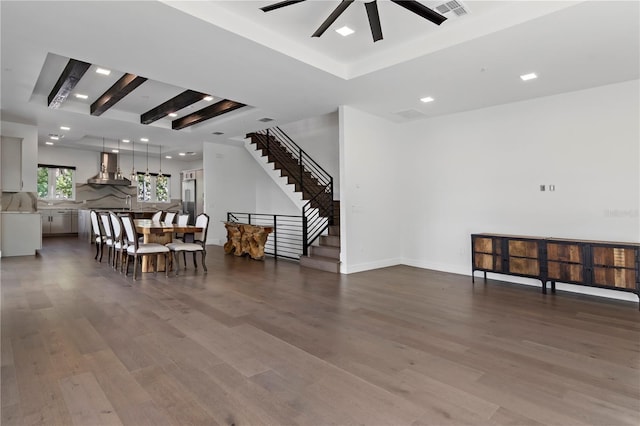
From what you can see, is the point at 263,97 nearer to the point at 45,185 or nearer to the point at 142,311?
the point at 142,311

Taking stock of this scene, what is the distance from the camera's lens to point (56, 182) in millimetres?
11664

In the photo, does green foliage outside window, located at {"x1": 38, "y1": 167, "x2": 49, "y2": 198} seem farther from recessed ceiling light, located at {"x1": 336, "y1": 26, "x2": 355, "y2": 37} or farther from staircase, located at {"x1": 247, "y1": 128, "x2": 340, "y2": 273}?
recessed ceiling light, located at {"x1": 336, "y1": 26, "x2": 355, "y2": 37}

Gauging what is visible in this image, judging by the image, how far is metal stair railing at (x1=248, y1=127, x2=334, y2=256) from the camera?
289 inches

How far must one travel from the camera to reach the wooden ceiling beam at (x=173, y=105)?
19.9 ft

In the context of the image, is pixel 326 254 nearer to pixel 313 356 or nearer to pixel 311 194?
pixel 311 194

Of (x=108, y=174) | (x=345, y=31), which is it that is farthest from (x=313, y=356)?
(x=108, y=174)

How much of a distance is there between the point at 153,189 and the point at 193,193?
298 cm

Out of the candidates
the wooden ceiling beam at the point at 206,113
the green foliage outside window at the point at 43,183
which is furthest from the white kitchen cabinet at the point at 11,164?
the green foliage outside window at the point at 43,183

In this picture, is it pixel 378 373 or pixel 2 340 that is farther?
pixel 2 340

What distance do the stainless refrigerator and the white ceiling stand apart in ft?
18.6

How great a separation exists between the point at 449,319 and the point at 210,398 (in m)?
2.49

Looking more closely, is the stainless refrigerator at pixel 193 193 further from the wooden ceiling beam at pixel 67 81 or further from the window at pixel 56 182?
the wooden ceiling beam at pixel 67 81

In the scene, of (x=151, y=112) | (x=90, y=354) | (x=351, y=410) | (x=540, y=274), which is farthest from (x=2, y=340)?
(x=540, y=274)

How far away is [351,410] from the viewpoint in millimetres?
1920
